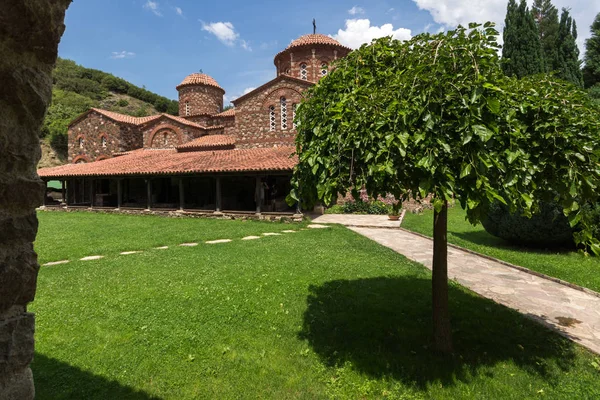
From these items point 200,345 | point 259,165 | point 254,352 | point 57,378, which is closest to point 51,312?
point 57,378

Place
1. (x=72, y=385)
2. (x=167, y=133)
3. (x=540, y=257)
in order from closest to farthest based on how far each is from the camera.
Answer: (x=72, y=385) < (x=540, y=257) < (x=167, y=133)

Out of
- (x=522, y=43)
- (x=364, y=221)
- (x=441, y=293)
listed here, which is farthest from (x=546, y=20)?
(x=441, y=293)

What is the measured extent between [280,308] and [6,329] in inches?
133

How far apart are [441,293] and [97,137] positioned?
96.2 ft

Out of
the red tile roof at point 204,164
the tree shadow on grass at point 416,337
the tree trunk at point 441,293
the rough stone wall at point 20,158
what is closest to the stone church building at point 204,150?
the red tile roof at point 204,164

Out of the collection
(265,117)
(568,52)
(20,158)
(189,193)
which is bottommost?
(189,193)

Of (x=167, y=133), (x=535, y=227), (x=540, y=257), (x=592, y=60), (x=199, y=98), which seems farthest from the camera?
(x=199, y=98)

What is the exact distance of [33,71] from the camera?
4.35 feet

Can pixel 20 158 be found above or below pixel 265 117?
below

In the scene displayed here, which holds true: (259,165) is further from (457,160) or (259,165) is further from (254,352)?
(457,160)

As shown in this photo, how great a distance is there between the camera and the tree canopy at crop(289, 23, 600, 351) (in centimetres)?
221

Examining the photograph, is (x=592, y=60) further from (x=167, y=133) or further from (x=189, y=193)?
(x=167, y=133)

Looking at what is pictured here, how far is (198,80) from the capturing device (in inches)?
1013

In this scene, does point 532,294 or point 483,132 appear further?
point 532,294
